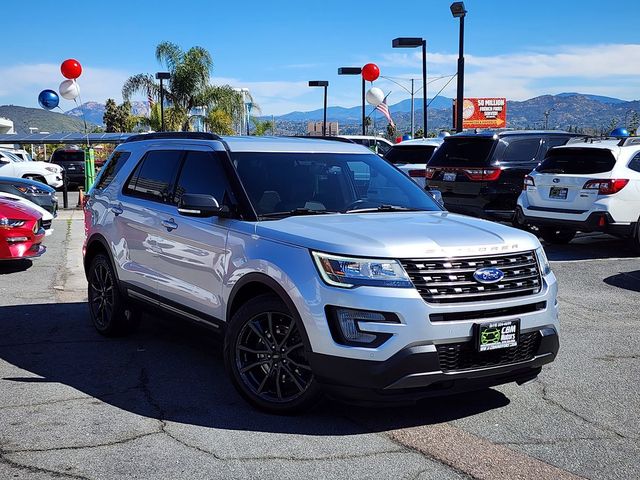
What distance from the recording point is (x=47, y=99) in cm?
3259

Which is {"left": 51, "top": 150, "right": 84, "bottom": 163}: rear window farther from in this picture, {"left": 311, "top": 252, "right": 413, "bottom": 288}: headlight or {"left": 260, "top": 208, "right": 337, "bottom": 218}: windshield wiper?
{"left": 311, "top": 252, "right": 413, "bottom": 288}: headlight

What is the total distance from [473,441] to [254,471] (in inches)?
51.4

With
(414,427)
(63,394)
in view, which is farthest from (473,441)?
(63,394)

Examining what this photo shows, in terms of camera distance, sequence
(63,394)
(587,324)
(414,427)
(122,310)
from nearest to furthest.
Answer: (414,427) → (63,394) → (122,310) → (587,324)

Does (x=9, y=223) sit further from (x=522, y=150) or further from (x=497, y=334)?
(x=522, y=150)

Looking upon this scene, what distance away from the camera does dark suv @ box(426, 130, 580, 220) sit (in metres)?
13.7

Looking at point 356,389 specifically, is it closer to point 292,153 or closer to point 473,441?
point 473,441

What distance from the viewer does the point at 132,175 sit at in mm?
6805

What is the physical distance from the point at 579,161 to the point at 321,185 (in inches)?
292

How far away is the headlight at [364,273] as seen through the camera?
4266 mm

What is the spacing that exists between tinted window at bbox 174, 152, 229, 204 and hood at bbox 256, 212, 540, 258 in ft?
2.24

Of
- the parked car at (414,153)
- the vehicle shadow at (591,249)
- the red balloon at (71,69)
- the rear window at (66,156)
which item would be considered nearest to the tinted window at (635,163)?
the vehicle shadow at (591,249)

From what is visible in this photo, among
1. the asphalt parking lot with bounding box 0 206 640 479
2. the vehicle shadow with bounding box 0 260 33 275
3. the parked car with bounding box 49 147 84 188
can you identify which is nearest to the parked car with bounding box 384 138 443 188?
the vehicle shadow with bounding box 0 260 33 275

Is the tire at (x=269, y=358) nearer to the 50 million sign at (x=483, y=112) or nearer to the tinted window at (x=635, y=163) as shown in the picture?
the tinted window at (x=635, y=163)
